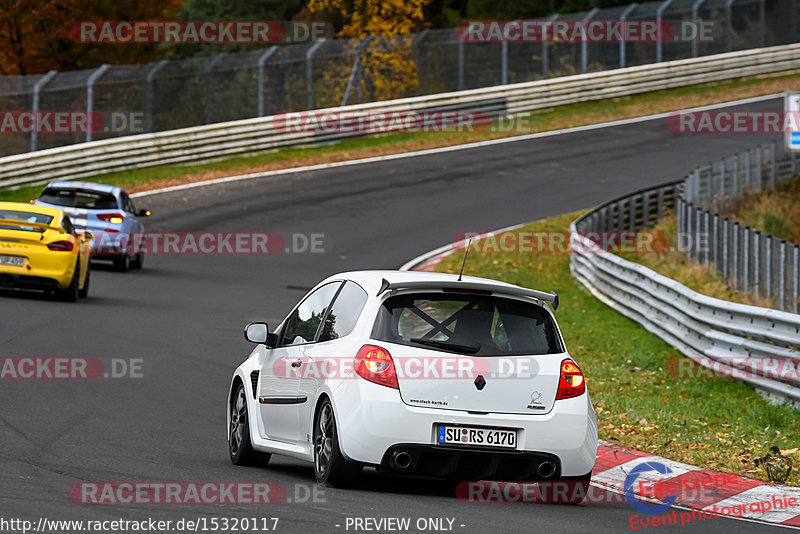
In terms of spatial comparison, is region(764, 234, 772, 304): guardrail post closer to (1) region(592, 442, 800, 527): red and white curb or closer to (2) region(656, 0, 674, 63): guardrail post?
(1) region(592, 442, 800, 527): red and white curb

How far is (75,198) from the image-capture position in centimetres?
2553

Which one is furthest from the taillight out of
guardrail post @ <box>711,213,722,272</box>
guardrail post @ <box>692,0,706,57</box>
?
guardrail post @ <box>692,0,706,57</box>

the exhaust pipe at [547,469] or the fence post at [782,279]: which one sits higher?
the exhaust pipe at [547,469]

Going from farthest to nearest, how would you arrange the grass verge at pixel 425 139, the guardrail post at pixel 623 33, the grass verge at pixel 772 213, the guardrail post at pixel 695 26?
the guardrail post at pixel 695 26 → the guardrail post at pixel 623 33 → the grass verge at pixel 425 139 → the grass verge at pixel 772 213

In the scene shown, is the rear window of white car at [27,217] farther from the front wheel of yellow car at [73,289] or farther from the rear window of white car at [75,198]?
the rear window of white car at [75,198]

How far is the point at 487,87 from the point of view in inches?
1726

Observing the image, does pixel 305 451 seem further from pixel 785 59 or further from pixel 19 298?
pixel 785 59

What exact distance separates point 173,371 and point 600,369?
15.8 ft

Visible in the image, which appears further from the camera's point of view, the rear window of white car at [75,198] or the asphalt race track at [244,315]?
the rear window of white car at [75,198]

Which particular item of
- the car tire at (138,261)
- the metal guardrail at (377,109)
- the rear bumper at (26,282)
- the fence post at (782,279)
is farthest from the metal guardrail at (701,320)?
the metal guardrail at (377,109)

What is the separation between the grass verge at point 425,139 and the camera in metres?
35.6

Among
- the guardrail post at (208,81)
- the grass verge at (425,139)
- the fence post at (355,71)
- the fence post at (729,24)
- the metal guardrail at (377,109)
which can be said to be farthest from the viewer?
the fence post at (729,24)

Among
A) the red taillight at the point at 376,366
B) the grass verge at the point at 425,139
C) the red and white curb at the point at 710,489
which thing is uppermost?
the red taillight at the point at 376,366

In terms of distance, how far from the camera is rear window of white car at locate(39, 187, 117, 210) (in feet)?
83.0
